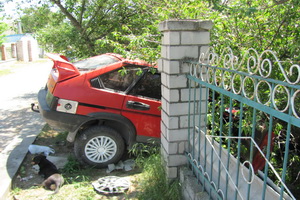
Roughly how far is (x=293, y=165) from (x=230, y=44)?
160 cm

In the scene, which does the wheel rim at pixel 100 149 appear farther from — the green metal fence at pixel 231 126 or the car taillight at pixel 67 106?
the green metal fence at pixel 231 126

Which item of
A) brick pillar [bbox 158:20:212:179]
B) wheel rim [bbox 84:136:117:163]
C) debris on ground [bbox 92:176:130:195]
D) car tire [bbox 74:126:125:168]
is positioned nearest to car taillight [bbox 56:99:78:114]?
car tire [bbox 74:126:125:168]

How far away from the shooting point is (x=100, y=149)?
482 centimetres

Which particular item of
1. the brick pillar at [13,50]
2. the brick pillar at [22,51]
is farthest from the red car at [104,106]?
the brick pillar at [13,50]

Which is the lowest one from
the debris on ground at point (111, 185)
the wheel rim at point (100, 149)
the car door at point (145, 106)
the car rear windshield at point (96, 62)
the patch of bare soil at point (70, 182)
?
the patch of bare soil at point (70, 182)

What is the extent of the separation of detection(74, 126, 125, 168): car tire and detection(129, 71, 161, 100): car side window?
2.44 feet

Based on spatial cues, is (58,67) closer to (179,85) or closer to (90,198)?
(90,198)

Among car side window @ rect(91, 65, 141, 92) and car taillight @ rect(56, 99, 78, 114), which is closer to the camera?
car taillight @ rect(56, 99, 78, 114)

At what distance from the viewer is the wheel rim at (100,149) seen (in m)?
4.78

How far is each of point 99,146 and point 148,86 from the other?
1223mm

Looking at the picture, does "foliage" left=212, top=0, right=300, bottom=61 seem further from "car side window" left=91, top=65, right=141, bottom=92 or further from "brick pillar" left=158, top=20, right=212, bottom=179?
"car side window" left=91, top=65, right=141, bottom=92

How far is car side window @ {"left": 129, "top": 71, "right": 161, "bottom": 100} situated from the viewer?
481cm

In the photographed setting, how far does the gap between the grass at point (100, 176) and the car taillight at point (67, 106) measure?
2.76 ft

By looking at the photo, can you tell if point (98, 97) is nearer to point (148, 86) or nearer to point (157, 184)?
point (148, 86)
